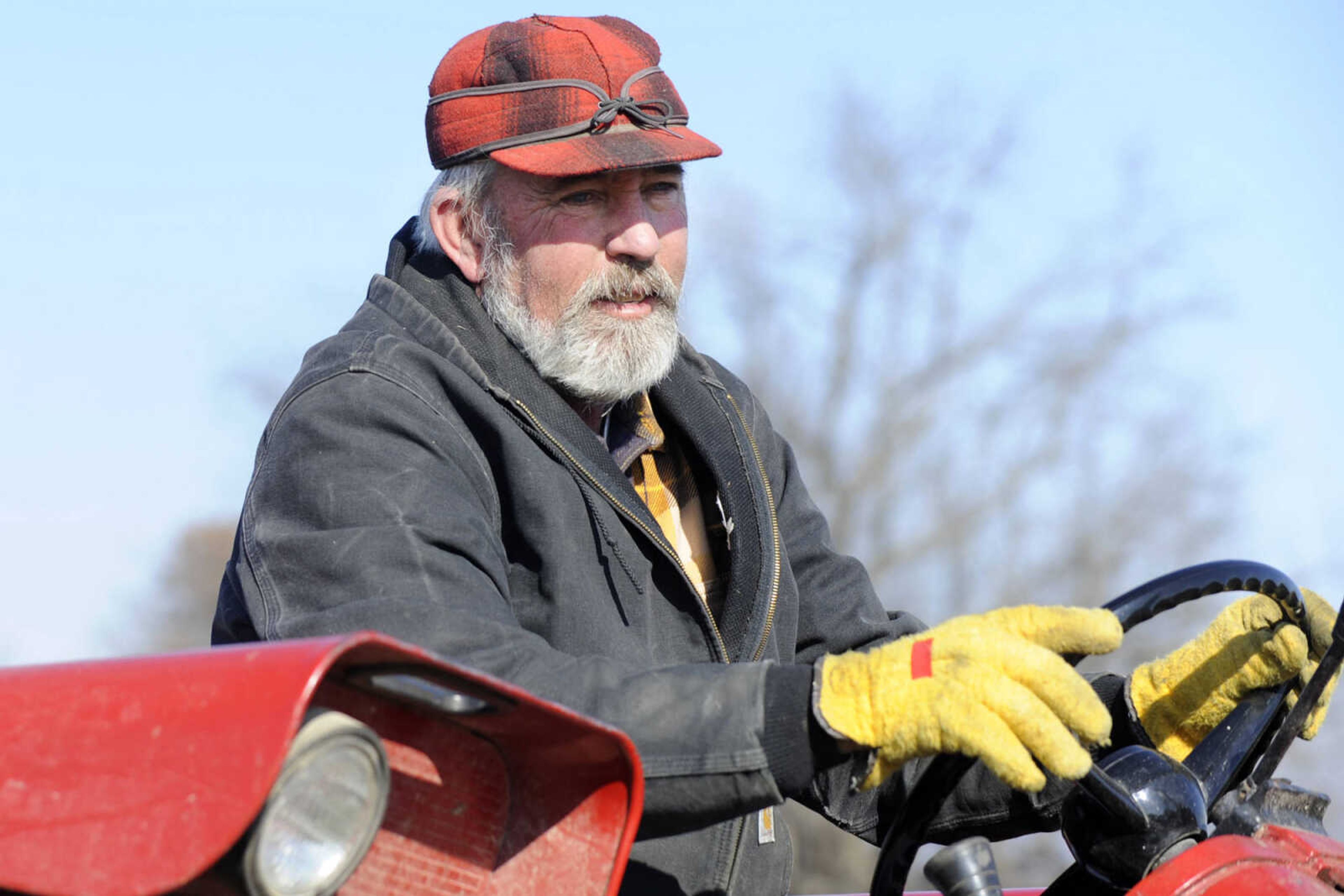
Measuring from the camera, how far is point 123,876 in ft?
3.34

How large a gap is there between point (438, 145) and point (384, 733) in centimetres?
150

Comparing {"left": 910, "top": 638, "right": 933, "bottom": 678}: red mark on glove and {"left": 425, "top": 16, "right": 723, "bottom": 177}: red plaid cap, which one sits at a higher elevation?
{"left": 425, "top": 16, "right": 723, "bottom": 177}: red plaid cap

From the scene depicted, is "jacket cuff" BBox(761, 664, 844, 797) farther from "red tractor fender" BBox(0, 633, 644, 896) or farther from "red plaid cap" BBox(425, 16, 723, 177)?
→ "red plaid cap" BBox(425, 16, 723, 177)

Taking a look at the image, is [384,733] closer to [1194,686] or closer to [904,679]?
[904,679]

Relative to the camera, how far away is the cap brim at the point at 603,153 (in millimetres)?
2309

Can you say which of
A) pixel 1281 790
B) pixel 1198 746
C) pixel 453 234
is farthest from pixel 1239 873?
pixel 453 234

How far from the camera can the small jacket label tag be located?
7.41 ft

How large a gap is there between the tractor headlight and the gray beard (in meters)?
1.29

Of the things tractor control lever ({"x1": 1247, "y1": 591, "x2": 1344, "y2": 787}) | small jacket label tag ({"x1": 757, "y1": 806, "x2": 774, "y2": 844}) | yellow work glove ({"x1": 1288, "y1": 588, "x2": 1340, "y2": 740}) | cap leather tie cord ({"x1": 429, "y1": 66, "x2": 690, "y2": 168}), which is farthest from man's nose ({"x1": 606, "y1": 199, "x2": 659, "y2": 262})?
tractor control lever ({"x1": 1247, "y1": 591, "x2": 1344, "y2": 787})

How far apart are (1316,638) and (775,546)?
784mm

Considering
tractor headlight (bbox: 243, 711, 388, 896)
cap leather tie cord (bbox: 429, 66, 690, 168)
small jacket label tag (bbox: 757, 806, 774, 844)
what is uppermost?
cap leather tie cord (bbox: 429, 66, 690, 168)

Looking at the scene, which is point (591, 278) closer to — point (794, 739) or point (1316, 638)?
point (794, 739)

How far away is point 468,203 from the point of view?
2.51 meters

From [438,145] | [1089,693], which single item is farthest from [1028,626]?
[438,145]
